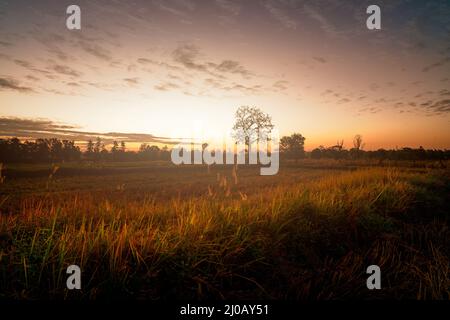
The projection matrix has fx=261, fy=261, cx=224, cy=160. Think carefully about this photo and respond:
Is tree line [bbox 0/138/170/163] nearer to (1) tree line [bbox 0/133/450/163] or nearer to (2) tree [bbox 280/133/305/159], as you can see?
(1) tree line [bbox 0/133/450/163]

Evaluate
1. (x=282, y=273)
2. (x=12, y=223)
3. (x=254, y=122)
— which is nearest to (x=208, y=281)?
(x=282, y=273)

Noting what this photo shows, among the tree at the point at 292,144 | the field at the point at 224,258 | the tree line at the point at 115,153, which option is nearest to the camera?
the field at the point at 224,258

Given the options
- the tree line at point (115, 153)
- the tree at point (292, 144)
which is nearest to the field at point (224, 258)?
the tree line at point (115, 153)

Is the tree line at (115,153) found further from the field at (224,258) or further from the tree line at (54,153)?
the field at (224,258)

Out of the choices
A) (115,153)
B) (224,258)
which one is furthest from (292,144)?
(224,258)

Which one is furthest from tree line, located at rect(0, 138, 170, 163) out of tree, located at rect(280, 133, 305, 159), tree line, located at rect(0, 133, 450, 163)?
tree, located at rect(280, 133, 305, 159)

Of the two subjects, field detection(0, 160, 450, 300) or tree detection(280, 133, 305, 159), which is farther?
tree detection(280, 133, 305, 159)

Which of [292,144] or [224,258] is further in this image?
[292,144]

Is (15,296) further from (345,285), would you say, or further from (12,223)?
(345,285)

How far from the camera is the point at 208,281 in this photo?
9.62ft

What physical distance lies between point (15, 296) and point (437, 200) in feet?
32.6

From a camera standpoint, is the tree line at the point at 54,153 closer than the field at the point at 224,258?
No

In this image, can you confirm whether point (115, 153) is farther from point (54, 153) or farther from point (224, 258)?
point (224, 258)
